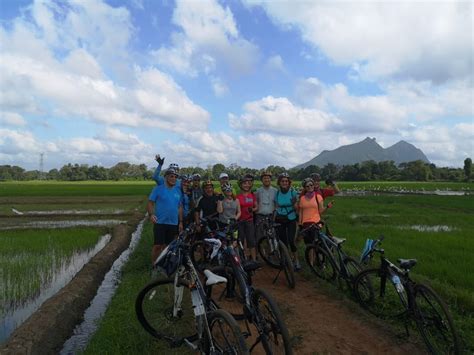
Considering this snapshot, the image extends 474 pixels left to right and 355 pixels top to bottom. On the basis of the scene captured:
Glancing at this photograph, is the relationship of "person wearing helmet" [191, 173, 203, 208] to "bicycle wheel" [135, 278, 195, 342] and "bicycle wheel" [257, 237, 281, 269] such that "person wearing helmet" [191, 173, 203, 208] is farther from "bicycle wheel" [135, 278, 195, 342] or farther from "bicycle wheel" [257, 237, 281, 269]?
"bicycle wheel" [135, 278, 195, 342]

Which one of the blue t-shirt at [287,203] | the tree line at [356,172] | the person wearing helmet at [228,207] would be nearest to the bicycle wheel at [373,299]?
the blue t-shirt at [287,203]

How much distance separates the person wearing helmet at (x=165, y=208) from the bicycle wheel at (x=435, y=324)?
148 inches

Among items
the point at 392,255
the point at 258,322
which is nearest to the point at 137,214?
the point at 392,255

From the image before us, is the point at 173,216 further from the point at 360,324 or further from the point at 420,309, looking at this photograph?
the point at 420,309

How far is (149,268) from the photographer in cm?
775

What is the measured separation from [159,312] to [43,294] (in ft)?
12.4

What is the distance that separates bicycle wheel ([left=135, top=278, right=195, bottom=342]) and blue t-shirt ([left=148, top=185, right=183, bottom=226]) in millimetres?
1945

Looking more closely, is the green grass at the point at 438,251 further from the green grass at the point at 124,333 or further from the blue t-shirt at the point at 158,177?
the blue t-shirt at the point at 158,177

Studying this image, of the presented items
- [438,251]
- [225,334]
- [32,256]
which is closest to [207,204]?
[225,334]

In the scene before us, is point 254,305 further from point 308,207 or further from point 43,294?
point 43,294

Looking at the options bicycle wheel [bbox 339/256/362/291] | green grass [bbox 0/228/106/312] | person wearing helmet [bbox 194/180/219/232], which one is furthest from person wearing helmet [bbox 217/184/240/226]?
green grass [bbox 0/228/106/312]

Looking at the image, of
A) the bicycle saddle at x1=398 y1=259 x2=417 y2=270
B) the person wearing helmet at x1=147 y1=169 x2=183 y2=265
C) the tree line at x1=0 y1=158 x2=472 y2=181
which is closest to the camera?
the bicycle saddle at x1=398 y1=259 x2=417 y2=270

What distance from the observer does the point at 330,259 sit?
5934 mm

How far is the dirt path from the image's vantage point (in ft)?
13.3
